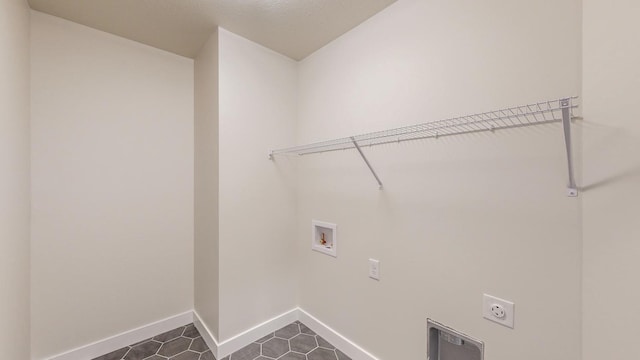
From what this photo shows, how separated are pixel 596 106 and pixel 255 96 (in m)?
1.85

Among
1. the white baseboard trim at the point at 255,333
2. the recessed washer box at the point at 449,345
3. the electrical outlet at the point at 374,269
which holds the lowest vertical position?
the white baseboard trim at the point at 255,333

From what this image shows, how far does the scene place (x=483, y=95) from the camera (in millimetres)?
1153

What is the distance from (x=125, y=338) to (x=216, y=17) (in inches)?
93.8

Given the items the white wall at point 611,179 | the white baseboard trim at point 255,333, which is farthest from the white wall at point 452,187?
the white baseboard trim at point 255,333

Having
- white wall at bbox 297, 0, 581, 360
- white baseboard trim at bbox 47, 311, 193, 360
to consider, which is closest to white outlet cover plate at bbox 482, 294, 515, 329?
white wall at bbox 297, 0, 581, 360

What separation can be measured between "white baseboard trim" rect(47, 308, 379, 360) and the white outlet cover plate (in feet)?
2.67

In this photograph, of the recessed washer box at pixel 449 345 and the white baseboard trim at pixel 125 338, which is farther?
the white baseboard trim at pixel 125 338

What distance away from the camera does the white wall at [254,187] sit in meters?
1.80

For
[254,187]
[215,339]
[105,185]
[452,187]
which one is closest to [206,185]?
[254,187]

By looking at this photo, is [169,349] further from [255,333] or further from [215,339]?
[255,333]

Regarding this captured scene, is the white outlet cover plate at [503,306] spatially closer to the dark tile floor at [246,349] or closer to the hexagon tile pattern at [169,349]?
the dark tile floor at [246,349]

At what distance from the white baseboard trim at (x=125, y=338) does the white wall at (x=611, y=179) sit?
8.19 ft

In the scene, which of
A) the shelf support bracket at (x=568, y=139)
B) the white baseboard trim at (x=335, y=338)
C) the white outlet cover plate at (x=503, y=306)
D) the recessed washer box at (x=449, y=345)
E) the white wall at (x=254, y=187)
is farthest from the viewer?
the white wall at (x=254, y=187)

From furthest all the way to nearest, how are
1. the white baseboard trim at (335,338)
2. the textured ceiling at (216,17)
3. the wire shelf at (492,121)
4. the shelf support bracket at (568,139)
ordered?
1. the white baseboard trim at (335,338)
2. the textured ceiling at (216,17)
3. the wire shelf at (492,121)
4. the shelf support bracket at (568,139)
